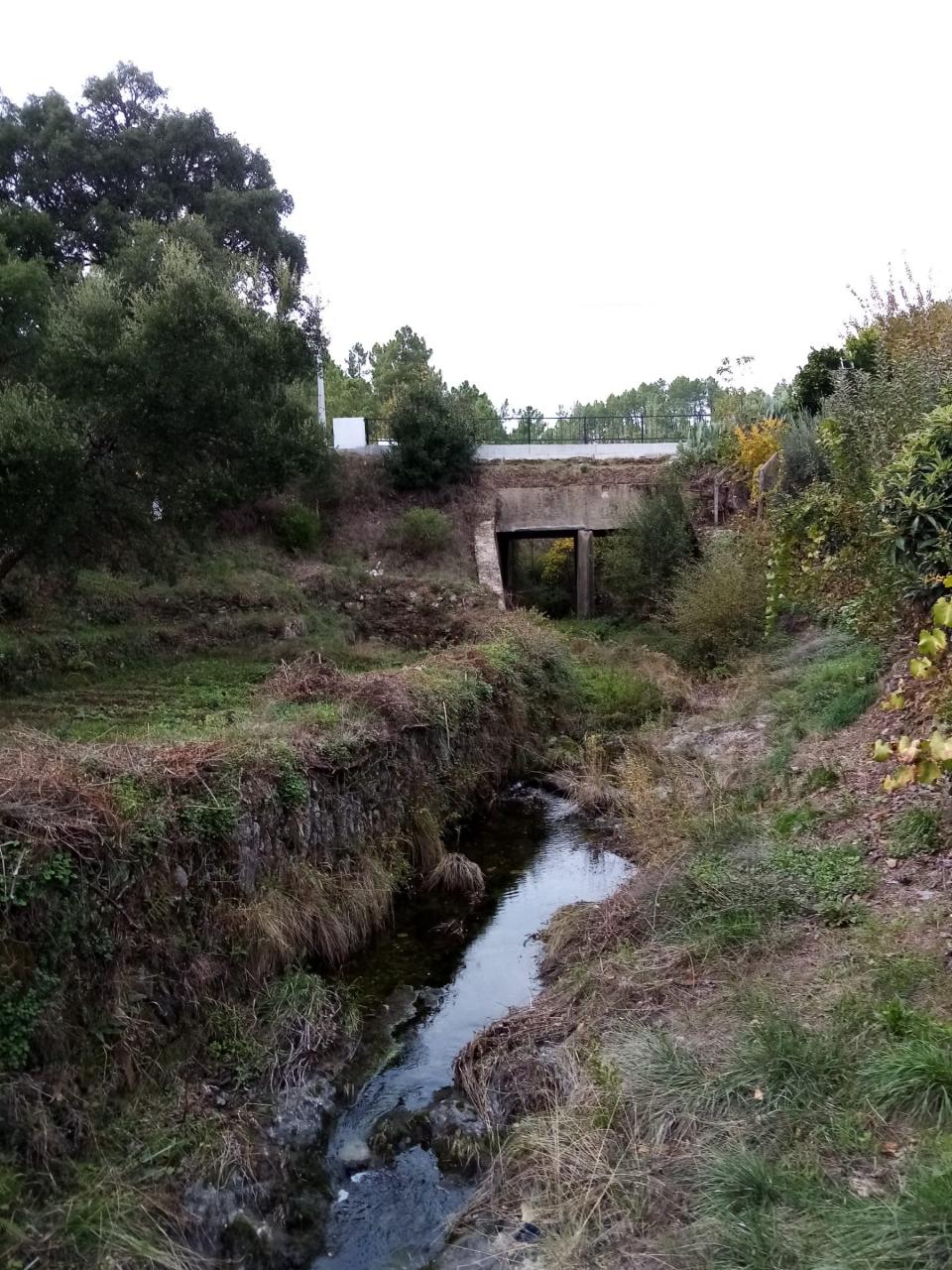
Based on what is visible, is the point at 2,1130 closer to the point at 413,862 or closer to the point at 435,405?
the point at 413,862

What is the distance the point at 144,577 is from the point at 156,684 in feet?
13.6

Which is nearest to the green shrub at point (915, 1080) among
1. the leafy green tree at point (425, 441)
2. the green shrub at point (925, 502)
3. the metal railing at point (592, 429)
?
the green shrub at point (925, 502)

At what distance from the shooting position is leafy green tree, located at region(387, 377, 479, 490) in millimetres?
28594

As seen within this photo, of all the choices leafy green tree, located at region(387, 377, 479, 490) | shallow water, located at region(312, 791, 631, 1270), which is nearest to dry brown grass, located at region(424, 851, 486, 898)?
shallow water, located at region(312, 791, 631, 1270)

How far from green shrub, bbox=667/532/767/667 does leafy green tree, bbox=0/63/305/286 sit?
1492 cm

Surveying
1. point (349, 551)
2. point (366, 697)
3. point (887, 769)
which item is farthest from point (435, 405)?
point (887, 769)

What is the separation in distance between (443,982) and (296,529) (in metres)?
18.4

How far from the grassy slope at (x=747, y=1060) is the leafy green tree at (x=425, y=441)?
2012cm

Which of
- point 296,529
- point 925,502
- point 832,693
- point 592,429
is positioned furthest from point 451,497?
point 925,502

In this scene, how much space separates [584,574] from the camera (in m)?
28.5

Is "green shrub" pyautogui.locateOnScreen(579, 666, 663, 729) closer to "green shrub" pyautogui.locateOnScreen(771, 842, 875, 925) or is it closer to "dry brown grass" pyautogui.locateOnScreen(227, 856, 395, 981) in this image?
"dry brown grass" pyautogui.locateOnScreen(227, 856, 395, 981)

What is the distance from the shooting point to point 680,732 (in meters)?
15.5

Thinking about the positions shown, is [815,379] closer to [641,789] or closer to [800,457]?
[800,457]

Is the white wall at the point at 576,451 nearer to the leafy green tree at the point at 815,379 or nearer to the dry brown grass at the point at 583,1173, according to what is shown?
the leafy green tree at the point at 815,379
